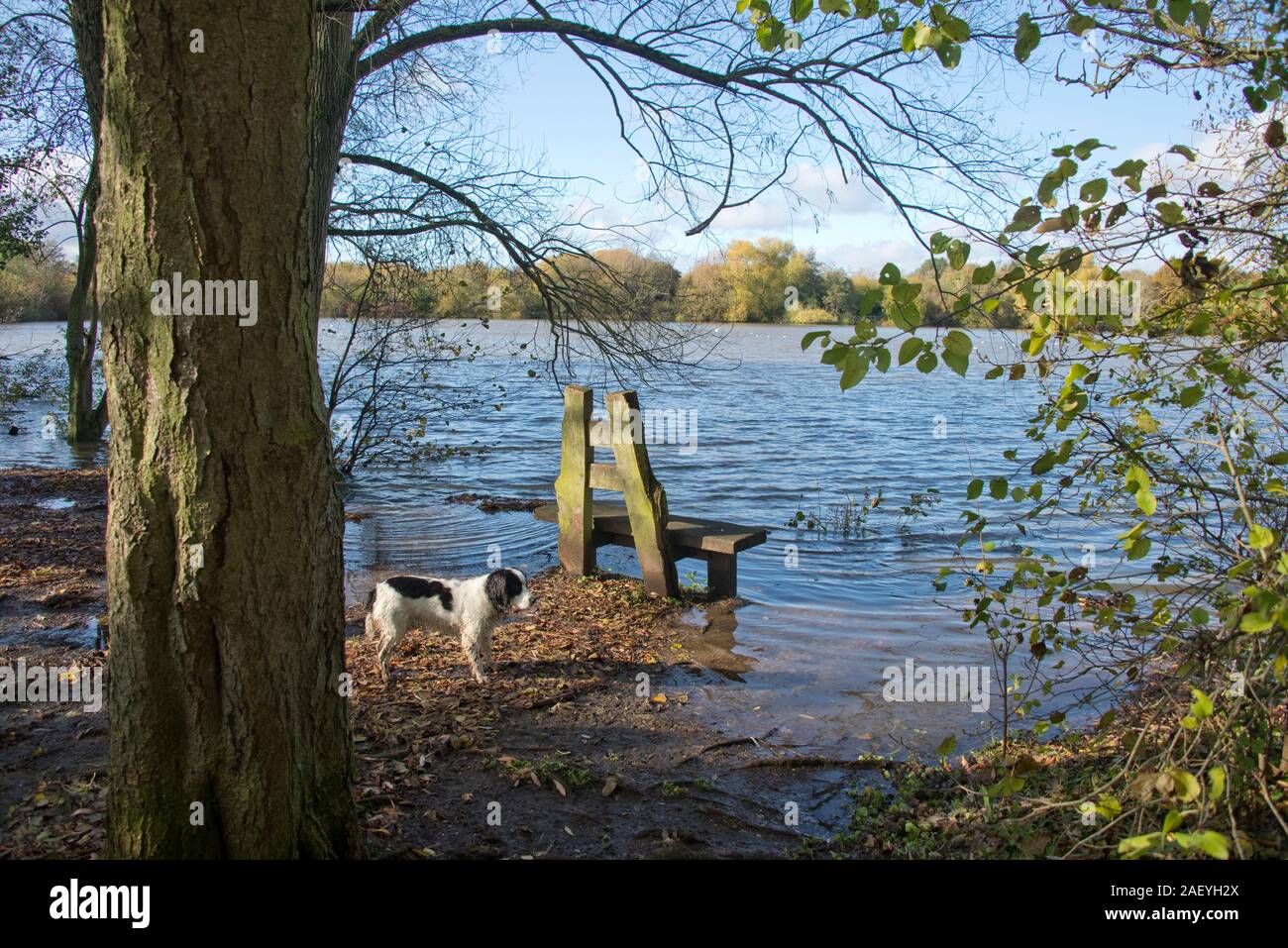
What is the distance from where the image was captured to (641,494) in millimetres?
9570

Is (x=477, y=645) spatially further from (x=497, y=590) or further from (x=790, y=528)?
(x=790, y=528)

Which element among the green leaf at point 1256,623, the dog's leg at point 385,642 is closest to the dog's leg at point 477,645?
the dog's leg at point 385,642

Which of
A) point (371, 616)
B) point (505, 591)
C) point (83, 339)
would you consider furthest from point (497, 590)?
point (83, 339)

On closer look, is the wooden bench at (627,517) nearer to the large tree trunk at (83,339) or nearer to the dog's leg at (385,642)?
the dog's leg at (385,642)

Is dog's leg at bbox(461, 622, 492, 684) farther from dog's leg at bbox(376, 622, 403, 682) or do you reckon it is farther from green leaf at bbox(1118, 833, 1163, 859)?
green leaf at bbox(1118, 833, 1163, 859)

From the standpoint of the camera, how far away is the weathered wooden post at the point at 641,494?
9.36 metres

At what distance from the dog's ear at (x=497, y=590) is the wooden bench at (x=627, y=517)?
8.65 ft

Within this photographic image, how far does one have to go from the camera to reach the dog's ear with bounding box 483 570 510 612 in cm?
716

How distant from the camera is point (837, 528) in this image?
1448cm

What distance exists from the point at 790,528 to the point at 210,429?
11.8 m

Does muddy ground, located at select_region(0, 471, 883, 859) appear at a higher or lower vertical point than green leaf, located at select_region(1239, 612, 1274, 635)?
lower

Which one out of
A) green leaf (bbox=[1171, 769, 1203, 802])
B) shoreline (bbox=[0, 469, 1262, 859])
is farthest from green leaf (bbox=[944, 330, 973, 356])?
shoreline (bbox=[0, 469, 1262, 859])

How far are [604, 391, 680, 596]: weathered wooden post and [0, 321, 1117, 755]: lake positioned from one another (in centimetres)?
47

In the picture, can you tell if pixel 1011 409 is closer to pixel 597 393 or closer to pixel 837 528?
pixel 597 393
